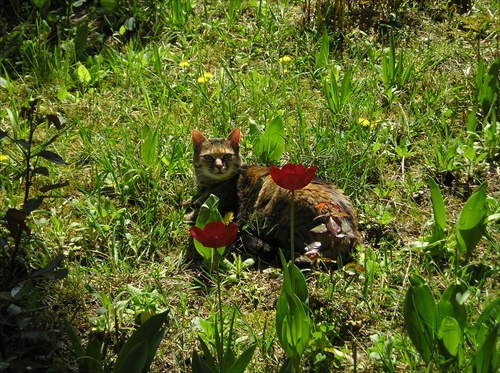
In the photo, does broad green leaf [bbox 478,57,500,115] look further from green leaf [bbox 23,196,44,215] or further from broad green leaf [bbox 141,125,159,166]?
green leaf [bbox 23,196,44,215]

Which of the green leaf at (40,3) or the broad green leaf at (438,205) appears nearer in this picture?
the broad green leaf at (438,205)

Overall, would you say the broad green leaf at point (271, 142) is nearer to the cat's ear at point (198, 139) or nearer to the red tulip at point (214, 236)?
the cat's ear at point (198, 139)

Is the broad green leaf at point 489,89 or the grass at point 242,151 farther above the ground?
the broad green leaf at point 489,89

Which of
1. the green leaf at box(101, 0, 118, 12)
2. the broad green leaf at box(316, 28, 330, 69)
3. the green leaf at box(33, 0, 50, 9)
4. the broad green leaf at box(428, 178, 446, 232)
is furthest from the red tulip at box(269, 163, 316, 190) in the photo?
the green leaf at box(33, 0, 50, 9)

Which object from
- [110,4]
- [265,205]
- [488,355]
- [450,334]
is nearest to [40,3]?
[110,4]

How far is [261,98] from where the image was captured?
4480mm

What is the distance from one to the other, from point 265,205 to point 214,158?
405 mm

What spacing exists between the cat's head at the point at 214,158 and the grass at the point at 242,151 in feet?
0.58

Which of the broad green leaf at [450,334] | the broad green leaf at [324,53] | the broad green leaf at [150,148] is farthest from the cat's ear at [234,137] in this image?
the broad green leaf at [450,334]

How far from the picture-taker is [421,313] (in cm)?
260

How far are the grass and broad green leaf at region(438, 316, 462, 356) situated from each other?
115mm

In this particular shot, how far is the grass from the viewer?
10.0ft

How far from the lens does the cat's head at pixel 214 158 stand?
3.78 meters

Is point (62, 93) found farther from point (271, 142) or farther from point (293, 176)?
point (293, 176)
